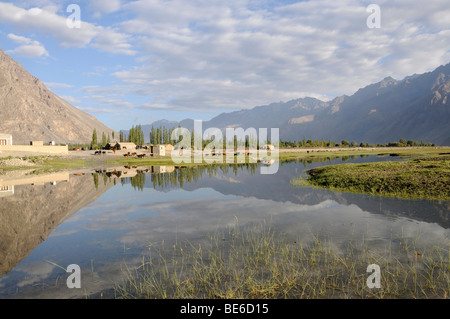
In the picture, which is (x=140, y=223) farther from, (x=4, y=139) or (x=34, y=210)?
(x=4, y=139)

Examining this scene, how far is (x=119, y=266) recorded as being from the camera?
11.7 metres

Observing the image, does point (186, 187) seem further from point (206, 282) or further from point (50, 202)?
point (206, 282)

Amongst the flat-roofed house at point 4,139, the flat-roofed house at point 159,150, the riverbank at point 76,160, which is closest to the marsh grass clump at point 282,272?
the riverbank at point 76,160

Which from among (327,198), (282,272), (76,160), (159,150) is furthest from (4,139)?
(282,272)

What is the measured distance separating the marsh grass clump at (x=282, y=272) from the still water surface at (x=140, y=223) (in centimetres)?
90

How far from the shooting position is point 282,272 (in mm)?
10719

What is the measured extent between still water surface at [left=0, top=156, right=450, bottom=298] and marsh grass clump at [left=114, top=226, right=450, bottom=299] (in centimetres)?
90

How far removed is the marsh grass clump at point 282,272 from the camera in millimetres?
9250

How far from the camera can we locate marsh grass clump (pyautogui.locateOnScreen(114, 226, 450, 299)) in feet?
30.3

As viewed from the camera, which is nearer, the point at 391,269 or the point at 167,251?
the point at 391,269

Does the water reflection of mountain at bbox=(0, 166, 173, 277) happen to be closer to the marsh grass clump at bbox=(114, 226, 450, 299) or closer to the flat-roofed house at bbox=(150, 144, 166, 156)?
the marsh grass clump at bbox=(114, 226, 450, 299)

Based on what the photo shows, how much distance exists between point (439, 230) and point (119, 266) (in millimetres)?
16680

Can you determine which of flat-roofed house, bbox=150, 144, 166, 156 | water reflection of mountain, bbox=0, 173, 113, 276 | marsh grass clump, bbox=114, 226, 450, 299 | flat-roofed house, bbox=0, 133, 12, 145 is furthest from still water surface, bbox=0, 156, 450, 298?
flat-roofed house, bbox=0, 133, 12, 145
